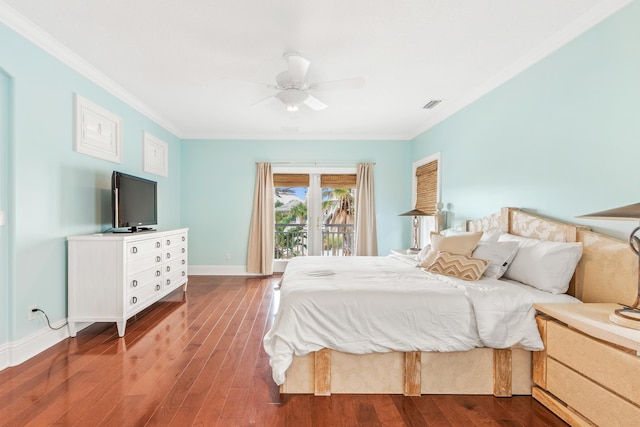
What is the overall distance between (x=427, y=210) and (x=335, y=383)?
3.57 m

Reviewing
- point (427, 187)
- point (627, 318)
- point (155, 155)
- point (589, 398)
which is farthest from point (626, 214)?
point (155, 155)

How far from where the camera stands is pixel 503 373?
1963 millimetres

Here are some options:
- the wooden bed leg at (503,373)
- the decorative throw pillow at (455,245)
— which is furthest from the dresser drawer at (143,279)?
the wooden bed leg at (503,373)

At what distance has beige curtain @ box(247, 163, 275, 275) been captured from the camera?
5.48 meters

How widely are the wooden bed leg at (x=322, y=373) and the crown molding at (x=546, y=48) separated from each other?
9.34ft

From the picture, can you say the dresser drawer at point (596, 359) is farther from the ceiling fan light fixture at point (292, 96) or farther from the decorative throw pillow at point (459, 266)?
the ceiling fan light fixture at point (292, 96)

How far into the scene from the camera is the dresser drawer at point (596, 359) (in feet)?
4.48

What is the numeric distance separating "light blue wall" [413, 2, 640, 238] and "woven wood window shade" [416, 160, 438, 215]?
113 cm

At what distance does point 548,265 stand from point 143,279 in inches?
143

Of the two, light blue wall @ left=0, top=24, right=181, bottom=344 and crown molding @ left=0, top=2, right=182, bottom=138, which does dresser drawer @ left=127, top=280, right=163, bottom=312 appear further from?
crown molding @ left=0, top=2, right=182, bottom=138

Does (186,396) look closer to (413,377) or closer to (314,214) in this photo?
(413,377)

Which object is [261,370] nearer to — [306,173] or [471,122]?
[471,122]

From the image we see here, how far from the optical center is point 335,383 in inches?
77.9

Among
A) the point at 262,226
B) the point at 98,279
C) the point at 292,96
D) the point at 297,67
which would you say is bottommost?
the point at 98,279
